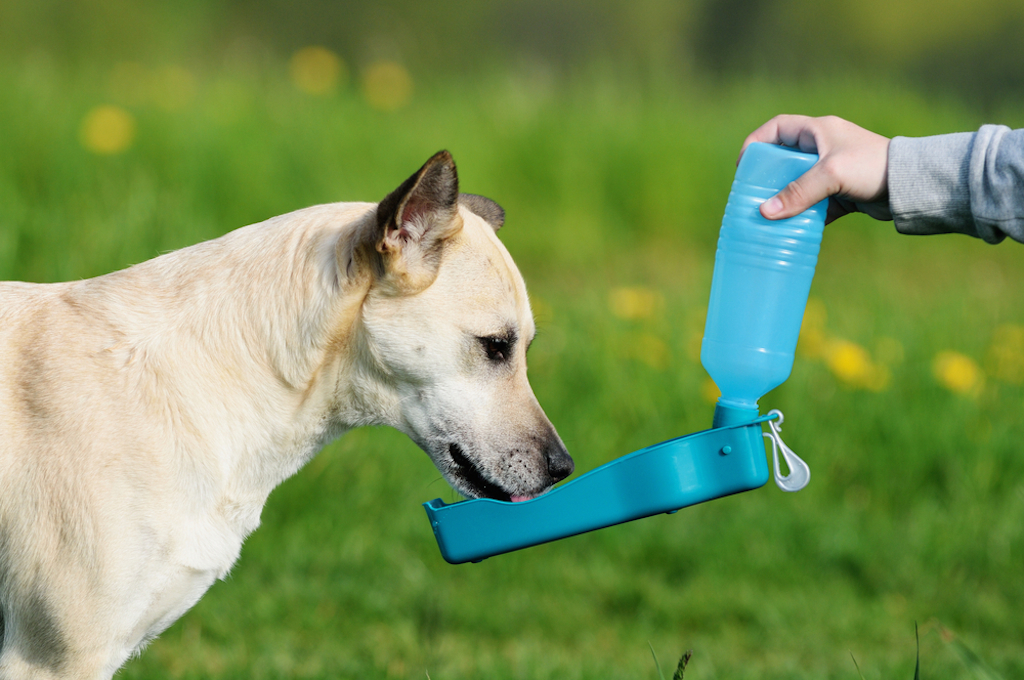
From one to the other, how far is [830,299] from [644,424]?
241 cm

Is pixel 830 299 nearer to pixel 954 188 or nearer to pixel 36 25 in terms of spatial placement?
pixel 954 188

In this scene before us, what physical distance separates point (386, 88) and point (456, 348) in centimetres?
553

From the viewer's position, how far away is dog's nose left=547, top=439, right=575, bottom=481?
2.47m

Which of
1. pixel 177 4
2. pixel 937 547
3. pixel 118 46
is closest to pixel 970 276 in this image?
pixel 937 547

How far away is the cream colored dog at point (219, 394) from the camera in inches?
80.9

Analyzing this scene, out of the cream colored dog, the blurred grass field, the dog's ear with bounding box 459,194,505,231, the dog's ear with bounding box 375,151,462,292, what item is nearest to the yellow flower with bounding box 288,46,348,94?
the blurred grass field

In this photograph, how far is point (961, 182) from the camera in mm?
2217

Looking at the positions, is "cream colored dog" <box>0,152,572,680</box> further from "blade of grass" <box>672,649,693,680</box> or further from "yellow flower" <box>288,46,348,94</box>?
"yellow flower" <box>288,46,348,94</box>

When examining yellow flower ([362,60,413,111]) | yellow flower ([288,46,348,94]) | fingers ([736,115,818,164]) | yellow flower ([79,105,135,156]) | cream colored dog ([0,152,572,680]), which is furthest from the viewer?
yellow flower ([362,60,413,111])

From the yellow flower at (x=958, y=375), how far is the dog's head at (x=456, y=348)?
2.79 metres

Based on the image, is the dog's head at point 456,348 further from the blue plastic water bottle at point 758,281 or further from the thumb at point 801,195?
the thumb at point 801,195

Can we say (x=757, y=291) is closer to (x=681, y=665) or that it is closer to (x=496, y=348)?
(x=496, y=348)

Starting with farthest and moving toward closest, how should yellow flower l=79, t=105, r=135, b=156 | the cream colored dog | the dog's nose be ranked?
yellow flower l=79, t=105, r=135, b=156, the dog's nose, the cream colored dog

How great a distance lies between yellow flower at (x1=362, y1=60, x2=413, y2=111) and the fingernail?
5208mm
